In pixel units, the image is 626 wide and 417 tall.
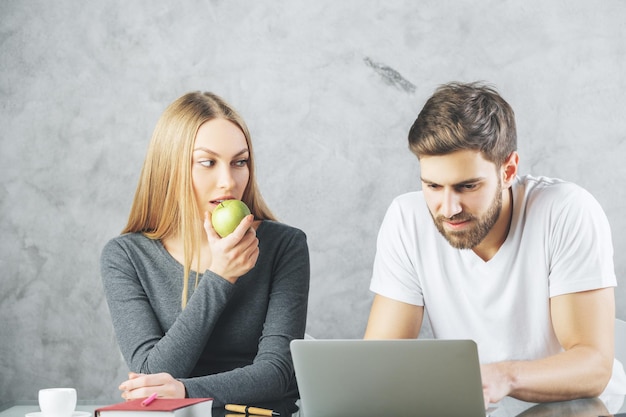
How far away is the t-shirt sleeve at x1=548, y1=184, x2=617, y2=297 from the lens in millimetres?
1658

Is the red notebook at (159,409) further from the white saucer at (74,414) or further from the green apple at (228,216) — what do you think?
the green apple at (228,216)

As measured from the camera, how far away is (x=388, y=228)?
6.37ft

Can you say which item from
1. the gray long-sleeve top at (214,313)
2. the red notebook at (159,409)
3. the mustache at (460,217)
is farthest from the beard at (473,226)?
the red notebook at (159,409)

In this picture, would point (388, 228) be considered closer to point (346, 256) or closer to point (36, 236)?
point (346, 256)

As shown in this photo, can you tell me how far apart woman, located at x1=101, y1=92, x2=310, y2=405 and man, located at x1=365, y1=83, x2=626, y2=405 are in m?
0.27

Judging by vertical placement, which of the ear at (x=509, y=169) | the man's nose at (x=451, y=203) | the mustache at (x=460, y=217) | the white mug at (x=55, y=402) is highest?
the ear at (x=509, y=169)

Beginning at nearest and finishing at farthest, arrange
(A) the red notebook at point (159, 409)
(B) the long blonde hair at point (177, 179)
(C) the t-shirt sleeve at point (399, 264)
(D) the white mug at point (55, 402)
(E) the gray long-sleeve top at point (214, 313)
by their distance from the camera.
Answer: (A) the red notebook at point (159, 409) < (D) the white mug at point (55, 402) < (E) the gray long-sleeve top at point (214, 313) < (B) the long blonde hair at point (177, 179) < (C) the t-shirt sleeve at point (399, 264)

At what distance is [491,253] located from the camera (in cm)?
183

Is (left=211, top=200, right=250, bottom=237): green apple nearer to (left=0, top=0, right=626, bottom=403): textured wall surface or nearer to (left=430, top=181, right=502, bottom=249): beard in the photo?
(left=430, top=181, right=502, bottom=249): beard

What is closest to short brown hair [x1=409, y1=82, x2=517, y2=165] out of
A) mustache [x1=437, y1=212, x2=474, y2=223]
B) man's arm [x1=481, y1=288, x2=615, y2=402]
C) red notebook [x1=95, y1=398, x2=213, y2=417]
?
mustache [x1=437, y1=212, x2=474, y2=223]

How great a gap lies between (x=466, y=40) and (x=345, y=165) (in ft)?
1.98

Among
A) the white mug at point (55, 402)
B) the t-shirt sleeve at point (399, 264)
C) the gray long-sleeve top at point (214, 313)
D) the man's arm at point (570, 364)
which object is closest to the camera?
the white mug at point (55, 402)

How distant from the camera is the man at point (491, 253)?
5.47 ft

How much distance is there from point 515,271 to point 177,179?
804 mm
